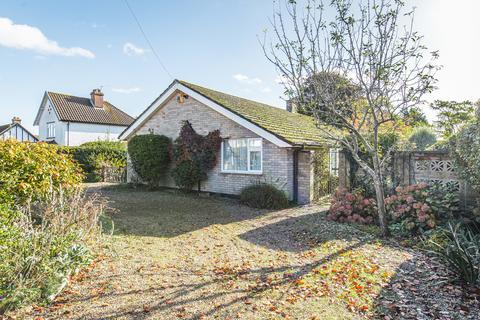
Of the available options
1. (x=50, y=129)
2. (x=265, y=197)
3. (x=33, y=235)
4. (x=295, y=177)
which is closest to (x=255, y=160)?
(x=295, y=177)

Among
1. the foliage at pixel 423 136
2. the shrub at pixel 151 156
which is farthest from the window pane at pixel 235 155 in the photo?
the foliage at pixel 423 136

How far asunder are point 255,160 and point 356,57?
6409mm

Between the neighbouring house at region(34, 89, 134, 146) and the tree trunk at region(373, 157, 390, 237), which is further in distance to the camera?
the neighbouring house at region(34, 89, 134, 146)

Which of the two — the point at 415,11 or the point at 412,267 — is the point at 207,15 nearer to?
the point at 415,11

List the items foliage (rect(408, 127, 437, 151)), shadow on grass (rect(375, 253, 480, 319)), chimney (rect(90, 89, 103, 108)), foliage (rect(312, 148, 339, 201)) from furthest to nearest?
chimney (rect(90, 89, 103, 108))
foliage (rect(408, 127, 437, 151))
foliage (rect(312, 148, 339, 201))
shadow on grass (rect(375, 253, 480, 319))

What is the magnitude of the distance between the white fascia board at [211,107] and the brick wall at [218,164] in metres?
0.38

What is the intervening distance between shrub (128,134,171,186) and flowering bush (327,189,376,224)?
899 centimetres

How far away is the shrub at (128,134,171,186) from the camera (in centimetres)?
1456

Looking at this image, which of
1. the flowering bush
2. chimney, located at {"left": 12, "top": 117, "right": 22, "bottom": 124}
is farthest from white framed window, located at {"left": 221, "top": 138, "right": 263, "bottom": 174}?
chimney, located at {"left": 12, "top": 117, "right": 22, "bottom": 124}

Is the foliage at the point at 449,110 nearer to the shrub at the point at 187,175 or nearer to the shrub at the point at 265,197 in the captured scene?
the shrub at the point at 265,197

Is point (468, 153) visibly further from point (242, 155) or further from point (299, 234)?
point (242, 155)

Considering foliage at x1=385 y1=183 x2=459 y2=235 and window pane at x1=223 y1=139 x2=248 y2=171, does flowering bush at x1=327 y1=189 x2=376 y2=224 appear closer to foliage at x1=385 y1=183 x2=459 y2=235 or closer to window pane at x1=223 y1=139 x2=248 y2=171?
foliage at x1=385 y1=183 x2=459 y2=235

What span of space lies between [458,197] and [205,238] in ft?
22.3

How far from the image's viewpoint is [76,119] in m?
29.8
